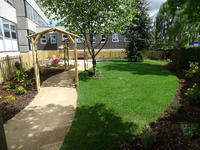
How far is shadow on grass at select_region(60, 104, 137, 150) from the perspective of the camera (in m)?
3.37

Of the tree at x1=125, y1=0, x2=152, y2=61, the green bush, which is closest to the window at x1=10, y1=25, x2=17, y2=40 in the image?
the tree at x1=125, y1=0, x2=152, y2=61

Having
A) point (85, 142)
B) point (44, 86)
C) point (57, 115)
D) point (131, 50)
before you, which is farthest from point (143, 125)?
point (131, 50)

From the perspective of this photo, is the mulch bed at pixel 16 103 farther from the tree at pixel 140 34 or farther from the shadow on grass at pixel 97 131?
the tree at pixel 140 34

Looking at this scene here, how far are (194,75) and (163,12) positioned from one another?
57.3 feet

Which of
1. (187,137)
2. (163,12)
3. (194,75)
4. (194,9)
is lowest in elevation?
(187,137)

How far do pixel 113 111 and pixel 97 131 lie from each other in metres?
1.31

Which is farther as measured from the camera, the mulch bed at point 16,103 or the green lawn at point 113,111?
the mulch bed at point 16,103

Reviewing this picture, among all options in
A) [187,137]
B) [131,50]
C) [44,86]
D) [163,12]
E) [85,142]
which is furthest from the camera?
[163,12]

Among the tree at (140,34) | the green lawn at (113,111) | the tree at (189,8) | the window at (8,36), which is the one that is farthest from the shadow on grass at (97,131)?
the tree at (140,34)

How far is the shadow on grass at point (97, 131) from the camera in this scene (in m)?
3.37

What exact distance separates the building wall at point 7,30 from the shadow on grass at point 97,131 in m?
10.4

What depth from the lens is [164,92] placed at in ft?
22.0

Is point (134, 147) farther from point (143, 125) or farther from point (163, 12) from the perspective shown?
point (163, 12)

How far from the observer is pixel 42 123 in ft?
14.6
